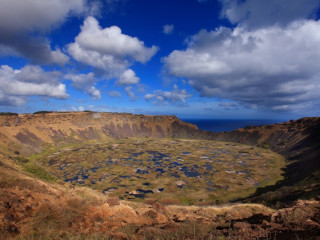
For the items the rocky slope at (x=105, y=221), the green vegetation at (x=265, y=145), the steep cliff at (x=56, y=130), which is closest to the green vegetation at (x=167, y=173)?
the steep cliff at (x=56, y=130)

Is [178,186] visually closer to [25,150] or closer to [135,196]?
[135,196]

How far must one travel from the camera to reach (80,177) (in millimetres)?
73062

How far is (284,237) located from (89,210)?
1724 cm

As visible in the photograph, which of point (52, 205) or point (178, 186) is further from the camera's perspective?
point (178, 186)

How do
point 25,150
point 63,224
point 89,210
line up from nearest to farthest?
point 63,224 → point 89,210 → point 25,150

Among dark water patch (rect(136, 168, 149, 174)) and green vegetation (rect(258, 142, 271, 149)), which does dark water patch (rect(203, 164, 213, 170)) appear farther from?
green vegetation (rect(258, 142, 271, 149))

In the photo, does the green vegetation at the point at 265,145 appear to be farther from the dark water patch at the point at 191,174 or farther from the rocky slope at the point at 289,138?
the dark water patch at the point at 191,174

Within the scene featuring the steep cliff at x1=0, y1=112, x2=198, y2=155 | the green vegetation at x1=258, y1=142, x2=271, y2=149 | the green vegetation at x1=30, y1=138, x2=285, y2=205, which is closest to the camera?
the green vegetation at x1=30, y1=138, x2=285, y2=205

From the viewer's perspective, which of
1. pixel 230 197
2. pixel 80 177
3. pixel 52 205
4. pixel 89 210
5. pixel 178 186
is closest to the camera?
pixel 52 205

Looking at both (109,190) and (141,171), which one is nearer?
(109,190)

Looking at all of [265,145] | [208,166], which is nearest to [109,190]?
[208,166]

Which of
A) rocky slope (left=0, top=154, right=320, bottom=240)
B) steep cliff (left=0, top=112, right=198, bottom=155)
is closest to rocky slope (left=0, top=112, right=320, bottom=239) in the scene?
rocky slope (left=0, top=154, right=320, bottom=240)

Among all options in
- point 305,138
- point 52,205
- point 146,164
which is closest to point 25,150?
point 146,164

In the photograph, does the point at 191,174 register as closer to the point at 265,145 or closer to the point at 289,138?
the point at 265,145
